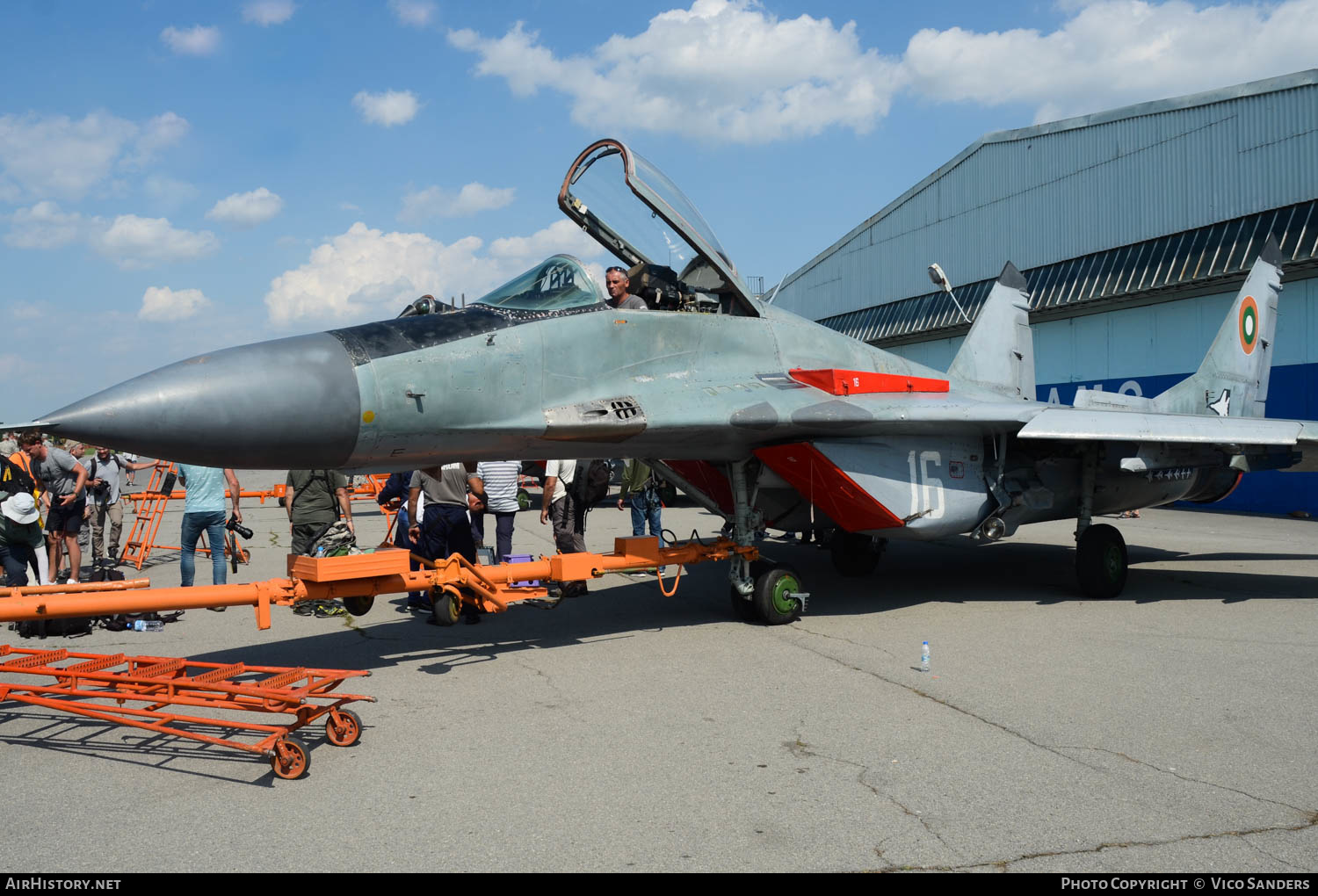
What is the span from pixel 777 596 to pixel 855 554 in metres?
3.00

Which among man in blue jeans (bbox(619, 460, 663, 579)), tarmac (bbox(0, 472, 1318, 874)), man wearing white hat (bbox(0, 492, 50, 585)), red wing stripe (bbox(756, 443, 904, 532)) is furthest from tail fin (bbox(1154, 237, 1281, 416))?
man wearing white hat (bbox(0, 492, 50, 585))

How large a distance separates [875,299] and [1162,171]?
946 centimetres

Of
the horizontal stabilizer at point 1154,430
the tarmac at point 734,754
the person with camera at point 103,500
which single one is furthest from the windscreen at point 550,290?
the person with camera at point 103,500

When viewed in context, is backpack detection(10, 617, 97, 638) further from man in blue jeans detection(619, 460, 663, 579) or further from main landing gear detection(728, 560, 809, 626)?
man in blue jeans detection(619, 460, 663, 579)

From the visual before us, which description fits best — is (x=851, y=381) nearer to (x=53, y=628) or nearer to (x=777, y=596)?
(x=777, y=596)

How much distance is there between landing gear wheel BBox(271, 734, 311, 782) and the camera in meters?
3.78

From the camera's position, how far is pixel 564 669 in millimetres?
5676

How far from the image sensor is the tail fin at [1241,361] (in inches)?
424

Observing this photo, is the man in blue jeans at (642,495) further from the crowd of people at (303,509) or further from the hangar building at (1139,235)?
the hangar building at (1139,235)

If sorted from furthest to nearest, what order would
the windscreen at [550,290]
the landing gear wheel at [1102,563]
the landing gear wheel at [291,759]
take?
the landing gear wheel at [1102,563], the windscreen at [550,290], the landing gear wheel at [291,759]

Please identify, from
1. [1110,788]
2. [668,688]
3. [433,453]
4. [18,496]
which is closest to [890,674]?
[668,688]

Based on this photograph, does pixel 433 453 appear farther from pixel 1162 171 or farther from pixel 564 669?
pixel 1162 171

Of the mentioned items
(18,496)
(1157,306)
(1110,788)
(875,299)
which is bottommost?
Result: (1110,788)

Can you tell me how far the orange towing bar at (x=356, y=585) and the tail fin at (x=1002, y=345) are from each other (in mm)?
5611
